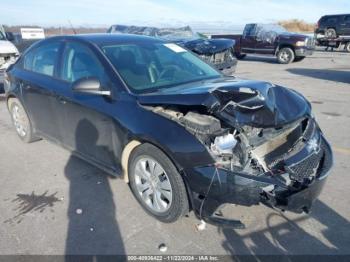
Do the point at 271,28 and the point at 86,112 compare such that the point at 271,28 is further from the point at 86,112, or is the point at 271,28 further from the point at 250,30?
the point at 86,112

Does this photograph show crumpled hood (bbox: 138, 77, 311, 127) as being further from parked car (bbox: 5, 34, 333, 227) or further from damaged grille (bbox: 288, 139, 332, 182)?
damaged grille (bbox: 288, 139, 332, 182)

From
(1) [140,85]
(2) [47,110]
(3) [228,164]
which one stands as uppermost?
(1) [140,85]

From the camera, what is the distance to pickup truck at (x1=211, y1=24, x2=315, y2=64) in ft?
53.9

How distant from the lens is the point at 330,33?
24641 mm

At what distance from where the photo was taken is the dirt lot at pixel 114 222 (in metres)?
3.10

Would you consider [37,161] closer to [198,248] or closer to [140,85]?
[140,85]

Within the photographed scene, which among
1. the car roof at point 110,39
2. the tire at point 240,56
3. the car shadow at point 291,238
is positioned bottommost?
the tire at point 240,56

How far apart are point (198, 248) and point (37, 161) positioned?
2958 mm

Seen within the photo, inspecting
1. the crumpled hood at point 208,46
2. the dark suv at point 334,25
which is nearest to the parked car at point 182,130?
the crumpled hood at point 208,46

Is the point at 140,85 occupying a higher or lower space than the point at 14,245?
higher

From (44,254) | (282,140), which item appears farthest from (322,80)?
(44,254)

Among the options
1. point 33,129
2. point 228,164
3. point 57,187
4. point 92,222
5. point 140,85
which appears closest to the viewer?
point 228,164

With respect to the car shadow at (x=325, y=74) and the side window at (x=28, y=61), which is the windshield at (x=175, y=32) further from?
the side window at (x=28, y=61)

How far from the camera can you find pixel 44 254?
305 centimetres
